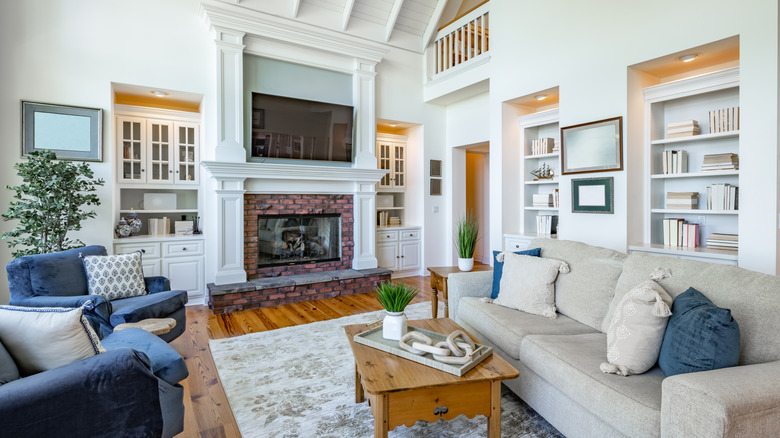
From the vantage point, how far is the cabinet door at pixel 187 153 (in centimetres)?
484

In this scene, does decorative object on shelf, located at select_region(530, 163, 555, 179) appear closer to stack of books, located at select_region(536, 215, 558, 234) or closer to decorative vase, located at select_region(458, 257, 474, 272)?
stack of books, located at select_region(536, 215, 558, 234)

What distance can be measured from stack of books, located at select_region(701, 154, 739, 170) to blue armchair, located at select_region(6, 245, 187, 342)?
4.55 m

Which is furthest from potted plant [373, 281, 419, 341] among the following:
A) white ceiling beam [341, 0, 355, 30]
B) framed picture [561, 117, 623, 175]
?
white ceiling beam [341, 0, 355, 30]

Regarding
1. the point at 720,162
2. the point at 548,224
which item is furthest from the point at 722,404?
the point at 548,224

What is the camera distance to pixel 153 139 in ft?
15.5

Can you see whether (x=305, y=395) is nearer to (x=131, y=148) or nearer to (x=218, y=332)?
(x=218, y=332)

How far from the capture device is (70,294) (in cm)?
281

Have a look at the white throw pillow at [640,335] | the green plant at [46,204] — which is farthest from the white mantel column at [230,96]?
the white throw pillow at [640,335]

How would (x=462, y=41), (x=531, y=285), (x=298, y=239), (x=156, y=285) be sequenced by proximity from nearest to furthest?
(x=531, y=285) → (x=156, y=285) → (x=298, y=239) → (x=462, y=41)

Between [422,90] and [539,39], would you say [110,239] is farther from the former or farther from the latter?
[539,39]

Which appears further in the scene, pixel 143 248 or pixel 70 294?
pixel 143 248

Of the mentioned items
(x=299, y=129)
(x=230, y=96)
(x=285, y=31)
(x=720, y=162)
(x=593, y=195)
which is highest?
(x=285, y=31)

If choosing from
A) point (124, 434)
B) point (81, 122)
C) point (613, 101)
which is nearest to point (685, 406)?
point (124, 434)

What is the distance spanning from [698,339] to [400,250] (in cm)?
469
